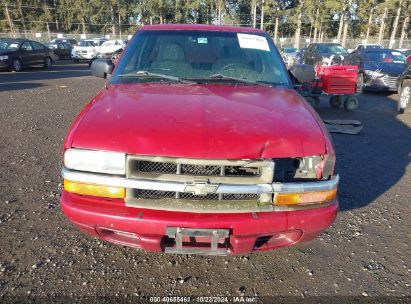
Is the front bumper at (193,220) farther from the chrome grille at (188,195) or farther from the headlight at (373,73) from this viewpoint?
the headlight at (373,73)

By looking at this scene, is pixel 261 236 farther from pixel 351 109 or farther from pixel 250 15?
pixel 250 15

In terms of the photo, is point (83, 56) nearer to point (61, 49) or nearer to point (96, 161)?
point (61, 49)

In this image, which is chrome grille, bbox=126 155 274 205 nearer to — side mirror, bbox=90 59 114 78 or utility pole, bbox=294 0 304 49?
side mirror, bbox=90 59 114 78

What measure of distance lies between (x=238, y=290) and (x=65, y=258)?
1447 millimetres

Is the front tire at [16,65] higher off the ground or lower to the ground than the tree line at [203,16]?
lower

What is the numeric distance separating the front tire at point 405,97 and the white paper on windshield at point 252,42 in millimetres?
6772

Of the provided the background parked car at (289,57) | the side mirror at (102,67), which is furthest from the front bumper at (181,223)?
the background parked car at (289,57)

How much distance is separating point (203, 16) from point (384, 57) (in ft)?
164

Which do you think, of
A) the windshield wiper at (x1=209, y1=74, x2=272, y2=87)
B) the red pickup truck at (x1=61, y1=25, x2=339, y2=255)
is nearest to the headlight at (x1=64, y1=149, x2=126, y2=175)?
the red pickup truck at (x1=61, y1=25, x2=339, y2=255)

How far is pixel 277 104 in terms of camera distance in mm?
2658

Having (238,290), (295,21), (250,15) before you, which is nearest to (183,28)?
(238,290)

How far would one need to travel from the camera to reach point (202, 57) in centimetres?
338

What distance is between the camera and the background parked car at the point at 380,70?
11508mm

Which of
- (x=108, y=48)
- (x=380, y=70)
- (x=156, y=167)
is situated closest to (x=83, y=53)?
(x=108, y=48)
